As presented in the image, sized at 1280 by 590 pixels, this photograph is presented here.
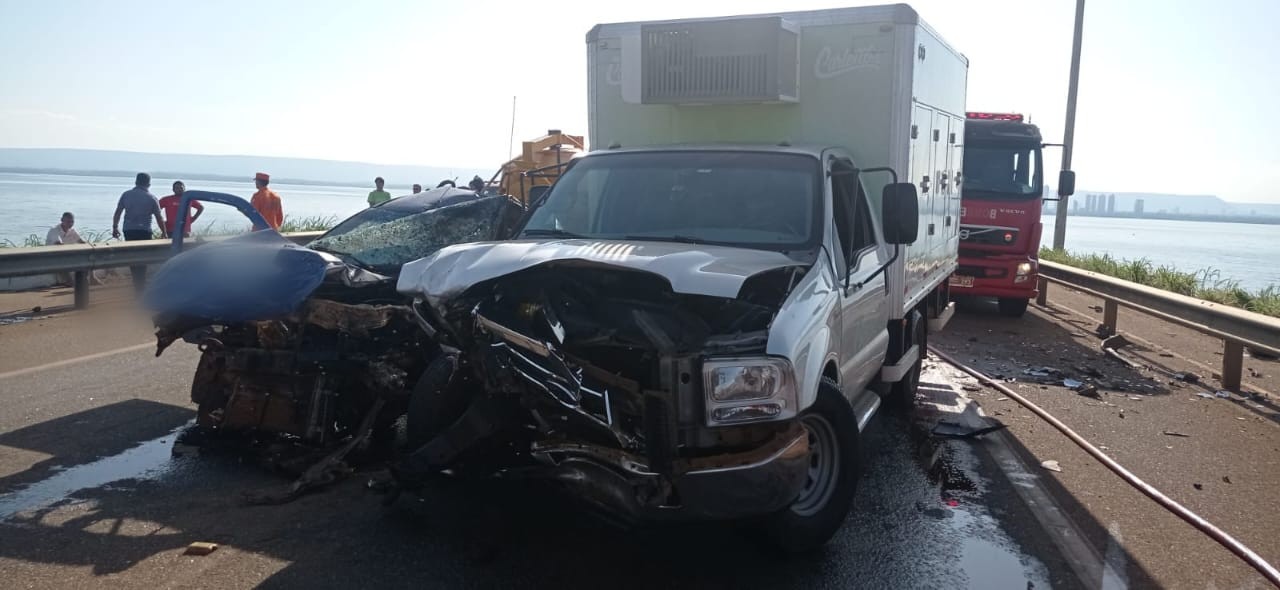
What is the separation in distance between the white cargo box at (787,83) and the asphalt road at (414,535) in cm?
211

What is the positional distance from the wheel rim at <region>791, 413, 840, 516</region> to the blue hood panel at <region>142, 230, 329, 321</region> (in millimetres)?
3059

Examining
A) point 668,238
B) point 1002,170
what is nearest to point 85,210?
point 1002,170

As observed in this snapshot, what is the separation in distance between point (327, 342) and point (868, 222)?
3.54 m

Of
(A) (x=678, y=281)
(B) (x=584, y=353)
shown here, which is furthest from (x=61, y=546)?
(A) (x=678, y=281)

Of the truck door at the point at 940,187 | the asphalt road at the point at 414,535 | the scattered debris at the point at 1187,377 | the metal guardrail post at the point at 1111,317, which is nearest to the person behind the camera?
the asphalt road at the point at 414,535

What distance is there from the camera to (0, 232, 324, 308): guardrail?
11.1 m

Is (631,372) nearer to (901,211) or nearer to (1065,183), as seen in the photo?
(901,211)

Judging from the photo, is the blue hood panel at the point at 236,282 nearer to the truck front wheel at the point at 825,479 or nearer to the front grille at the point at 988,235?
the truck front wheel at the point at 825,479

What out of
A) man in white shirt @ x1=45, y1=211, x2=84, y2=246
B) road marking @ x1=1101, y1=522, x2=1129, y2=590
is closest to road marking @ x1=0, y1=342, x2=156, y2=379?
man in white shirt @ x1=45, y1=211, x2=84, y2=246

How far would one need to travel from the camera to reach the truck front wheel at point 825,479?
4.64m

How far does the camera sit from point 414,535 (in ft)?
15.9

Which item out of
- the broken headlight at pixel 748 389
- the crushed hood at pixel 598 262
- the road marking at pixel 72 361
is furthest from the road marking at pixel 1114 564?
the road marking at pixel 72 361

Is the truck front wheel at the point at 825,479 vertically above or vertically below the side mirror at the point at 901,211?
below

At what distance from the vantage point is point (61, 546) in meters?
4.56
